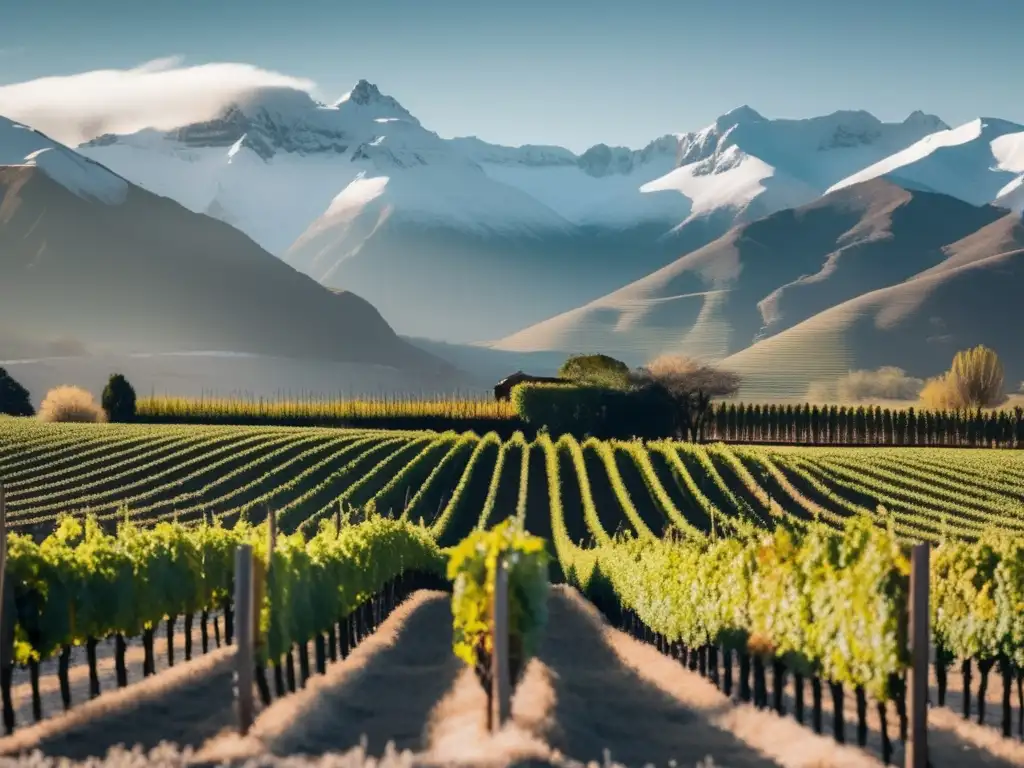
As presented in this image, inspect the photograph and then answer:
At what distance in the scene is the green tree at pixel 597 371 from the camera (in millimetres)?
116125

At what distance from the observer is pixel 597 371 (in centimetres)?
11975

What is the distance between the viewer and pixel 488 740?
651 inches

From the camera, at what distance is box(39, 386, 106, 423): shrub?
341 ft

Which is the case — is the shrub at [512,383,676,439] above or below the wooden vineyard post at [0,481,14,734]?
above

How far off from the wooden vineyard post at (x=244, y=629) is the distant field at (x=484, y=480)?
156 feet

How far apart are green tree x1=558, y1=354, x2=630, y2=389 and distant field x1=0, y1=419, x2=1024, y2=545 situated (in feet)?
73.2

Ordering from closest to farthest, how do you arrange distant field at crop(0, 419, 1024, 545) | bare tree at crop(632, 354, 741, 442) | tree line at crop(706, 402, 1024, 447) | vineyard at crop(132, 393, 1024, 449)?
distant field at crop(0, 419, 1024, 545), vineyard at crop(132, 393, 1024, 449), tree line at crop(706, 402, 1024, 447), bare tree at crop(632, 354, 741, 442)

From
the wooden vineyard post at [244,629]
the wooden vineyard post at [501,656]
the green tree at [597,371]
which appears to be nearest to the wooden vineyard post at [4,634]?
the wooden vineyard post at [244,629]

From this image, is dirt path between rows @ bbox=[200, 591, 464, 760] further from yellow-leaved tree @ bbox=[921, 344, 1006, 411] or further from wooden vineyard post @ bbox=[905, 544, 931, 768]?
yellow-leaved tree @ bbox=[921, 344, 1006, 411]

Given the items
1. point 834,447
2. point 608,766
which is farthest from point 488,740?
point 834,447

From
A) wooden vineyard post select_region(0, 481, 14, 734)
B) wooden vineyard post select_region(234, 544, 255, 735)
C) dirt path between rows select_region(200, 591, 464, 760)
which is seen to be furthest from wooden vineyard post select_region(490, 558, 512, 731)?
wooden vineyard post select_region(0, 481, 14, 734)

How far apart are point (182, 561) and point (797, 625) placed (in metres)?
13.1

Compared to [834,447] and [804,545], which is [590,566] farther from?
[834,447]

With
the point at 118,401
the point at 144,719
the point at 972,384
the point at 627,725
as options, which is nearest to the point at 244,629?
the point at 144,719
